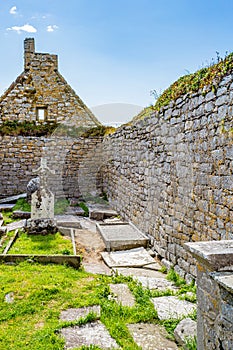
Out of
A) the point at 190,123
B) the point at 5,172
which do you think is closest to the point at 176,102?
the point at 190,123

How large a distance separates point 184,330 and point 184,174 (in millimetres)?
2446

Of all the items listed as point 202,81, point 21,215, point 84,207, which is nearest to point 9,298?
point 202,81

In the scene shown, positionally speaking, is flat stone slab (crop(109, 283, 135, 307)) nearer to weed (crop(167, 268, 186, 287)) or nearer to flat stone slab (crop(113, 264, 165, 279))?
flat stone slab (crop(113, 264, 165, 279))

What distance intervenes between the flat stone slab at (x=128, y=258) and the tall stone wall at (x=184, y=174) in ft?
0.94

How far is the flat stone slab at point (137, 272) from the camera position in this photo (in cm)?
523

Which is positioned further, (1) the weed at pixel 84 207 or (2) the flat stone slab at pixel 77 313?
(1) the weed at pixel 84 207

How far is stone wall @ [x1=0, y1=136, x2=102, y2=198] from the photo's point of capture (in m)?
12.4

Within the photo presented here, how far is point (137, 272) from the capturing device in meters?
5.36

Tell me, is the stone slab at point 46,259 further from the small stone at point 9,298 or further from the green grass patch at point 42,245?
the small stone at point 9,298

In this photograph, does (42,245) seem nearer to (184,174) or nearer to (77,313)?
(77,313)

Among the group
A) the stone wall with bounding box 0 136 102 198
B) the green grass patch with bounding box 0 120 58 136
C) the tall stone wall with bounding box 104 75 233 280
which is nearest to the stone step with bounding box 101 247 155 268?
the tall stone wall with bounding box 104 75 233 280

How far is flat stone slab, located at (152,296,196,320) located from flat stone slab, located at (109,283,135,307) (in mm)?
303

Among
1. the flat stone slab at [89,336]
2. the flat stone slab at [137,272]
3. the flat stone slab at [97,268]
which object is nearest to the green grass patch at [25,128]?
the flat stone slab at [97,268]

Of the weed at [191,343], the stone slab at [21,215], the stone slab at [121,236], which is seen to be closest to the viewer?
the weed at [191,343]
